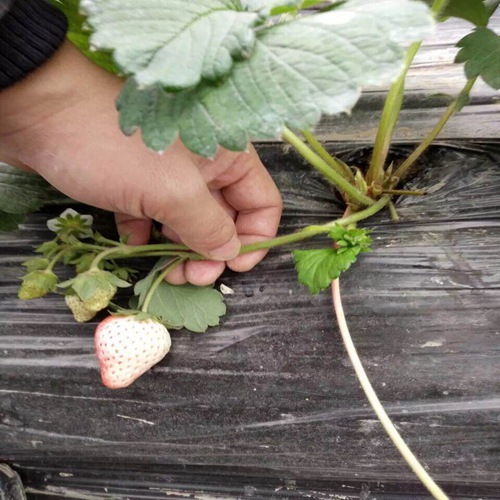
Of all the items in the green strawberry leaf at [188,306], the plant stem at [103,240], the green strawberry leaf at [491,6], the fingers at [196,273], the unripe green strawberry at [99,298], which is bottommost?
the green strawberry leaf at [188,306]

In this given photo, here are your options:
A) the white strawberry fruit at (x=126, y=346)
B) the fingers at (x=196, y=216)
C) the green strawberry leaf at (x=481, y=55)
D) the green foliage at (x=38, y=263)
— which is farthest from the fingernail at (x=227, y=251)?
the green strawberry leaf at (x=481, y=55)

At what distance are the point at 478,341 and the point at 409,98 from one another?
0.41m

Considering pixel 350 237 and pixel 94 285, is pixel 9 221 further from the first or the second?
pixel 350 237

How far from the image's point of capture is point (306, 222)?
2.85ft

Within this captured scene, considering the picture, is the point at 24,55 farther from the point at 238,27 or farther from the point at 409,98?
the point at 409,98

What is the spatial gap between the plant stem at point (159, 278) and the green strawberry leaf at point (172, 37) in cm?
39

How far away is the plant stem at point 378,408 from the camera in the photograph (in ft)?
2.13

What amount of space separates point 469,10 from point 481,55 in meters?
0.08

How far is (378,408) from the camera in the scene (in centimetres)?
69

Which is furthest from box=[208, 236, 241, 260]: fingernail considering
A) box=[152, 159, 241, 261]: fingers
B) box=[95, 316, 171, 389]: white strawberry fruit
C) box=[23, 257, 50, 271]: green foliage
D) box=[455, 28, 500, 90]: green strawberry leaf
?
box=[455, 28, 500, 90]: green strawberry leaf

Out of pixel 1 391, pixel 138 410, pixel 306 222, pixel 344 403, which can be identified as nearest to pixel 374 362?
pixel 344 403

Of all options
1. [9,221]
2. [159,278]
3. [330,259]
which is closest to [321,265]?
[330,259]

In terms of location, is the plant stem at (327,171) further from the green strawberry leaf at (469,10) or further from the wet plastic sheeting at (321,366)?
the green strawberry leaf at (469,10)

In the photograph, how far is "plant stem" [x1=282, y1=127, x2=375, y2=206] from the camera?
74cm
